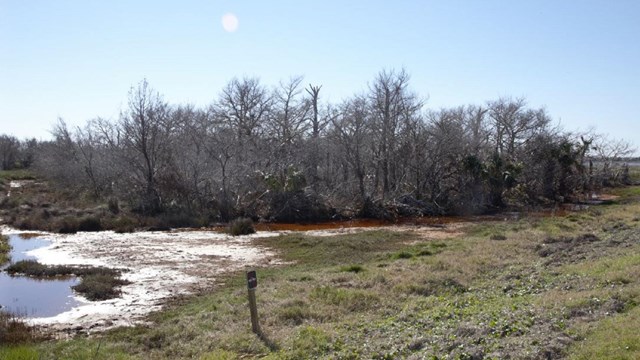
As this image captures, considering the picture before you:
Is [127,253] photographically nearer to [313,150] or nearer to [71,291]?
[71,291]

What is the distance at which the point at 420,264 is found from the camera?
15430mm

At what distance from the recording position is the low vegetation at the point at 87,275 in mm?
14172

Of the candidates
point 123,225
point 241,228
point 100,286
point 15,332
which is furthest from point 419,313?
point 123,225

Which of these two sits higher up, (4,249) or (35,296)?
(4,249)

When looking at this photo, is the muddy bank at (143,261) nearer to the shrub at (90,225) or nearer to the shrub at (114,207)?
the shrub at (90,225)

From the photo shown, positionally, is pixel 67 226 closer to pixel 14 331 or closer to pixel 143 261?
pixel 143 261

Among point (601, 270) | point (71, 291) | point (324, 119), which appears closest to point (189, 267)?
point (71, 291)

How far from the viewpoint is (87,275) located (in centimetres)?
1645

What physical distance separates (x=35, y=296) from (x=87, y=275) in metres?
1.94

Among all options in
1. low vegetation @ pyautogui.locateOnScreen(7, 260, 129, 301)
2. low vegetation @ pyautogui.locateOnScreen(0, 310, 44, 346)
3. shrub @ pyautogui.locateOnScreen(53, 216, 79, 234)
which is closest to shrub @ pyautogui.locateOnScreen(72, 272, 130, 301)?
low vegetation @ pyautogui.locateOnScreen(7, 260, 129, 301)

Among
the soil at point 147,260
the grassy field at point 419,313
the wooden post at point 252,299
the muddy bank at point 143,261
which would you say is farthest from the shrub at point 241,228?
the wooden post at point 252,299

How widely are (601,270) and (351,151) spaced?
2914 centimetres

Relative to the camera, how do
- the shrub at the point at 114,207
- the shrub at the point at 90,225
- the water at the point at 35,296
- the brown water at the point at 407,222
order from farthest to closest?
the shrub at the point at 114,207, the brown water at the point at 407,222, the shrub at the point at 90,225, the water at the point at 35,296

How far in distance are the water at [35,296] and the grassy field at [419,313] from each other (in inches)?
114
